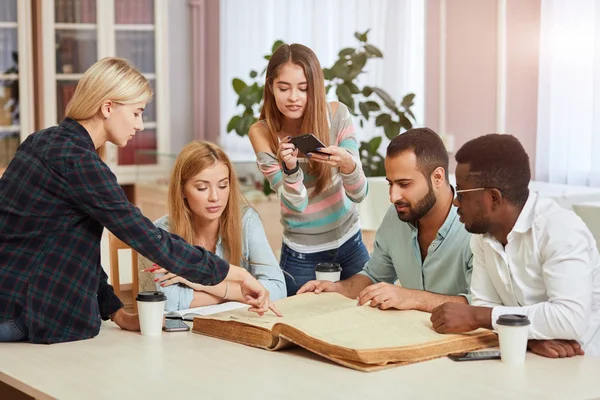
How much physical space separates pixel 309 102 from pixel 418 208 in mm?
597

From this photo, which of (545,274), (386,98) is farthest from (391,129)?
(545,274)

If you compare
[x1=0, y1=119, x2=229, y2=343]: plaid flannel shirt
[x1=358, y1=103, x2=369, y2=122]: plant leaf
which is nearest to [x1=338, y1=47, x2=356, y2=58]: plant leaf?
[x1=358, y1=103, x2=369, y2=122]: plant leaf

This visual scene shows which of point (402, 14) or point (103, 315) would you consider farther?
point (402, 14)

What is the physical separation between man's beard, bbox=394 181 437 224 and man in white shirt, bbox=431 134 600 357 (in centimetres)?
30

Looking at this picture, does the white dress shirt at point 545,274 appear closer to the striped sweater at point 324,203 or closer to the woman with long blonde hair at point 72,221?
the woman with long blonde hair at point 72,221

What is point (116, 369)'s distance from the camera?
2.05 m

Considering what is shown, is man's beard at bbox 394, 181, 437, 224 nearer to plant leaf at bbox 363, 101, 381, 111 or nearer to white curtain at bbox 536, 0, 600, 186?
white curtain at bbox 536, 0, 600, 186

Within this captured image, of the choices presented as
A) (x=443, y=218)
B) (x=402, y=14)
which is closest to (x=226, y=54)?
(x=402, y=14)

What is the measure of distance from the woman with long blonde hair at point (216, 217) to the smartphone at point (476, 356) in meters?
0.88

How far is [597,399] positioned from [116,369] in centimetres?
100

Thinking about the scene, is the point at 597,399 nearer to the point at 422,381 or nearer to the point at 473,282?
the point at 422,381

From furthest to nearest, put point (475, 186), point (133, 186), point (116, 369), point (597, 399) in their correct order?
point (133, 186) → point (475, 186) → point (116, 369) → point (597, 399)

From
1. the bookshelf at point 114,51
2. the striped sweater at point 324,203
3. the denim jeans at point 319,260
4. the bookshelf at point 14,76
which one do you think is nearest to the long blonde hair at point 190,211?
the striped sweater at point 324,203

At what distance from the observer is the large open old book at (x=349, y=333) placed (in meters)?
2.03
